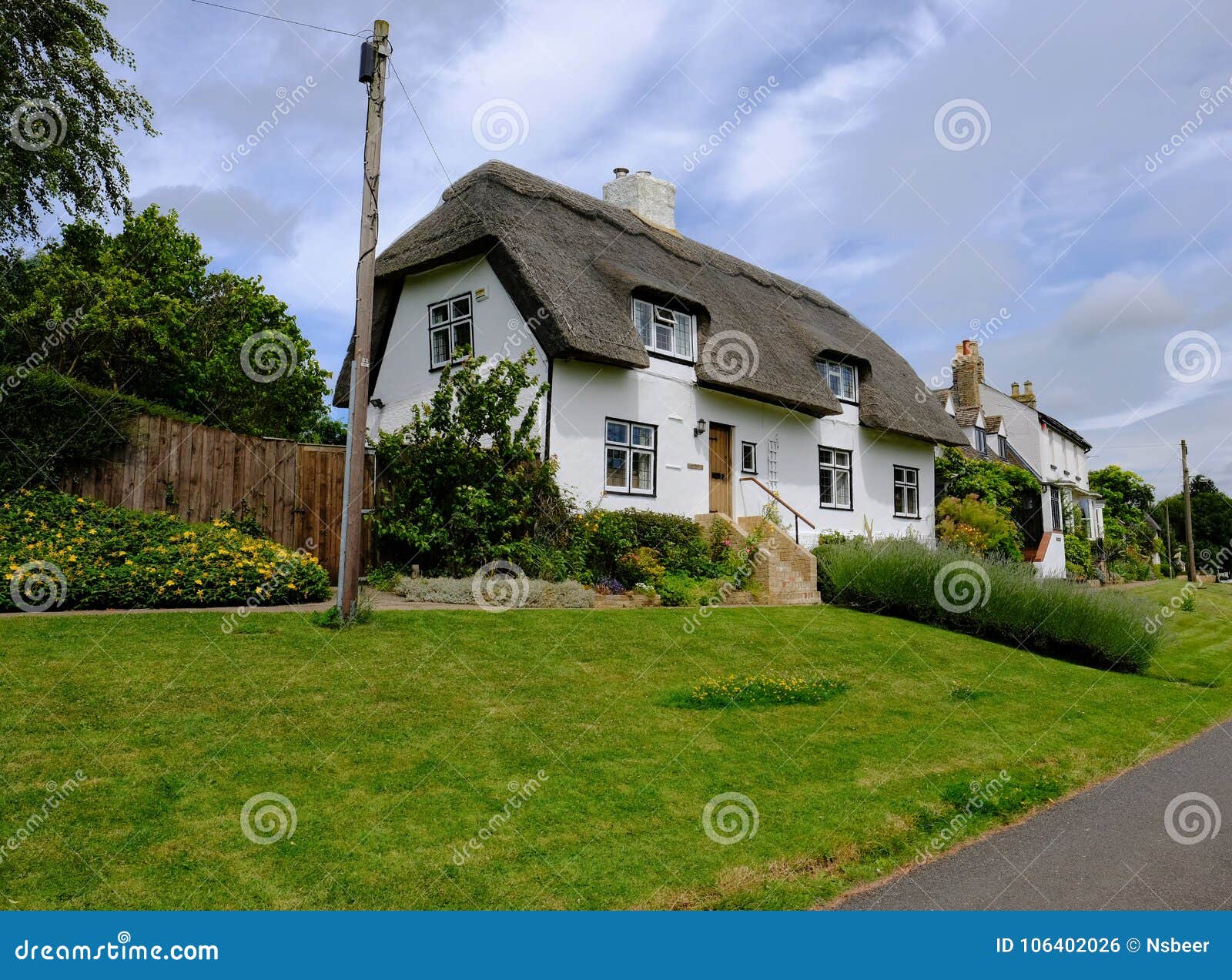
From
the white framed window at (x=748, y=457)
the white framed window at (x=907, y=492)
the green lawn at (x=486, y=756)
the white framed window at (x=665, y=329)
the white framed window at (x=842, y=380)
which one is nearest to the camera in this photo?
the green lawn at (x=486, y=756)

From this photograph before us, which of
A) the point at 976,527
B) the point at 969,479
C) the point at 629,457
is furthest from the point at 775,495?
the point at 969,479

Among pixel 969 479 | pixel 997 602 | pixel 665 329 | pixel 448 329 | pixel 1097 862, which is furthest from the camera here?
pixel 969 479

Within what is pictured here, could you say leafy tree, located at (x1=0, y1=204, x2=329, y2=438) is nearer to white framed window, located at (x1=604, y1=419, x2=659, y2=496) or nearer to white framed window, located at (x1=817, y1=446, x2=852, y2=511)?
white framed window, located at (x1=604, y1=419, x2=659, y2=496)

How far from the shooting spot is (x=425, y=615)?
10859mm

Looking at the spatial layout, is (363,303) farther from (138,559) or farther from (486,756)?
(486,756)

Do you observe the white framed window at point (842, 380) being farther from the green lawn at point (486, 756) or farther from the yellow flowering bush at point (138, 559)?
the yellow flowering bush at point (138, 559)

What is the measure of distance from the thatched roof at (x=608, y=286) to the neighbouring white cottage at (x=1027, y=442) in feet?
39.1

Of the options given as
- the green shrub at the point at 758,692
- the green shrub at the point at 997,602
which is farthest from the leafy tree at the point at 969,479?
the green shrub at the point at 758,692

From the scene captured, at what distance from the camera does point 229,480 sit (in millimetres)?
13211

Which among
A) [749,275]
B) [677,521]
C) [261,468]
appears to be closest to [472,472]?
[261,468]

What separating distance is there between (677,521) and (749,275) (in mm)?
9986

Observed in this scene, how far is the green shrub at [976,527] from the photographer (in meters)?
23.8

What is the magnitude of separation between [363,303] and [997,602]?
10.9 meters

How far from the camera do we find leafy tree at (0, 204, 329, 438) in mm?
26547
